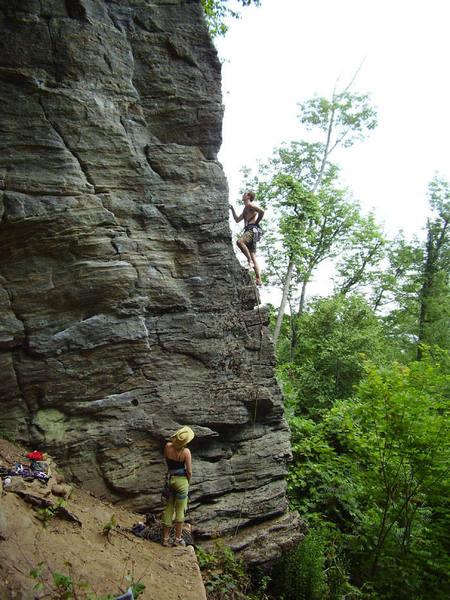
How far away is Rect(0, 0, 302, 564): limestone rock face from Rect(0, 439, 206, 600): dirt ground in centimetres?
74

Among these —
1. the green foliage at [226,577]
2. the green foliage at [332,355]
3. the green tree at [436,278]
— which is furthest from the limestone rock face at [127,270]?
the green tree at [436,278]

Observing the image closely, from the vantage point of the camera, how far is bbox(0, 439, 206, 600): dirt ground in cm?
390

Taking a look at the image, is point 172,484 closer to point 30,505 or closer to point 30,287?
point 30,505

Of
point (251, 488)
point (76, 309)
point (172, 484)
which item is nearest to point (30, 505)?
point (172, 484)

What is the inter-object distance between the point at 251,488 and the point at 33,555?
163 inches

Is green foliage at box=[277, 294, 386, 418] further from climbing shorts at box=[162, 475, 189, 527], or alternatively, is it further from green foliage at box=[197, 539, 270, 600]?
climbing shorts at box=[162, 475, 189, 527]

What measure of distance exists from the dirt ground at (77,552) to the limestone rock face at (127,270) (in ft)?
2.42

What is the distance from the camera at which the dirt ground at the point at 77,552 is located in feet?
12.8

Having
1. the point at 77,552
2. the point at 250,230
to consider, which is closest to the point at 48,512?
the point at 77,552

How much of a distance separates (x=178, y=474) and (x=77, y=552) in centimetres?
157

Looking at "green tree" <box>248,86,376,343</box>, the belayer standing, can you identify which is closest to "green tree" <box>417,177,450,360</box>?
"green tree" <box>248,86,376,343</box>

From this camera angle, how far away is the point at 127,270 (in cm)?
665

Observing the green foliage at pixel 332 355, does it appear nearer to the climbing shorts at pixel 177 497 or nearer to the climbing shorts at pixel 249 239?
the climbing shorts at pixel 249 239

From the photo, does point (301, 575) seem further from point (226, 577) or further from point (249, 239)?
point (249, 239)
